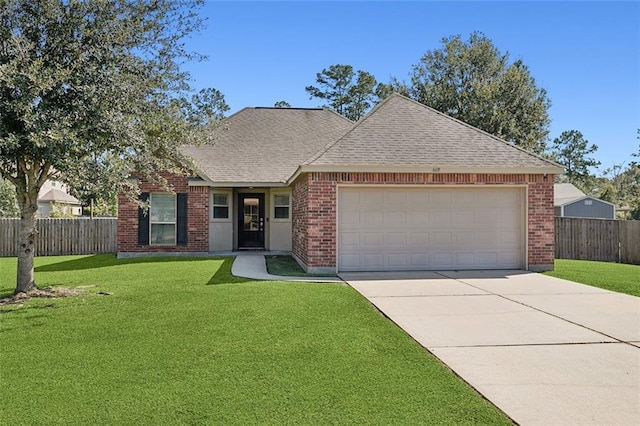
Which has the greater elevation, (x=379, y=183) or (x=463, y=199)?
(x=379, y=183)

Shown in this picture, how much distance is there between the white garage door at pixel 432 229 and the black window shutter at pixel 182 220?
22.1 ft

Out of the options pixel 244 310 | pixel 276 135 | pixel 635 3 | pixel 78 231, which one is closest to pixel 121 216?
pixel 78 231

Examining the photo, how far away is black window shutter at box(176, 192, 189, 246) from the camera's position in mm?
15461

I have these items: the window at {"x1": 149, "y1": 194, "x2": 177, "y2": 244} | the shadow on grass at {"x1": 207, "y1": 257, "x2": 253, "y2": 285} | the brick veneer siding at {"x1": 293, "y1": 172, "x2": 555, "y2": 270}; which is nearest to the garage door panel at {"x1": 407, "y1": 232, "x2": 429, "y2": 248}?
the brick veneer siding at {"x1": 293, "y1": 172, "x2": 555, "y2": 270}

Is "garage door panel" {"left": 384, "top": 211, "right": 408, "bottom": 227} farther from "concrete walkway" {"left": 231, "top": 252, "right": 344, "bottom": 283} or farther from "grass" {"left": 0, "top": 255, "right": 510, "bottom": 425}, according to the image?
"grass" {"left": 0, "top": 255, "right": 510, "bottom": 425}

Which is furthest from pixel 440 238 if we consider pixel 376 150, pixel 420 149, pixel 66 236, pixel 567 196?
pixel 567 196

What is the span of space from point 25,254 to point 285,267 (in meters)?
5.96

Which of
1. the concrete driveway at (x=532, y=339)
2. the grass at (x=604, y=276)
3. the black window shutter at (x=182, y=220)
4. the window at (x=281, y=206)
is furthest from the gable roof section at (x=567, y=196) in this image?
the black window shutter at (x=182, y=220)

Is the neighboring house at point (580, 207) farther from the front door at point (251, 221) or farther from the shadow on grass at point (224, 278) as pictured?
the shadow on grass at point (224, 278)

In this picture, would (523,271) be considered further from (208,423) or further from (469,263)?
(208,423)

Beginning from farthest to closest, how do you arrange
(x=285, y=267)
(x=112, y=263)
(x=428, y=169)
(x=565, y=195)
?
(x=565, y=195) → (x=112, y=263) → (x=285, y=267) → (x=428, y=169)

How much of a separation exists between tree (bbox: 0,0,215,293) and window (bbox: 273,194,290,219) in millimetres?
7476

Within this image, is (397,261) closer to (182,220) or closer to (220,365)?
(220,365)

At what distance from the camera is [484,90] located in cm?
2745
